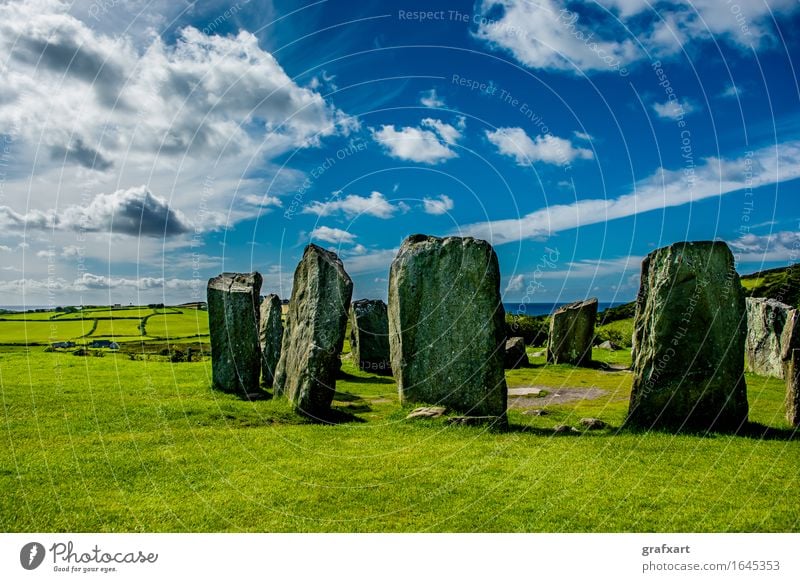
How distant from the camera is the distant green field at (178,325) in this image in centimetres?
4047

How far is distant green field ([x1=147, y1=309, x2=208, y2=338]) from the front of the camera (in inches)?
1593

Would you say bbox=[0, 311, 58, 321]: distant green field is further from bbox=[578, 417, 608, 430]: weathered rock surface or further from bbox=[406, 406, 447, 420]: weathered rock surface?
bbox=[578, 417, 608, 430]: weathered rock surface

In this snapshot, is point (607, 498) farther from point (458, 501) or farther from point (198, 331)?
point (198, 331)

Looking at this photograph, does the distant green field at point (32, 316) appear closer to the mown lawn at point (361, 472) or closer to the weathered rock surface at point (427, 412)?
the mown lawn at point (361, 472)

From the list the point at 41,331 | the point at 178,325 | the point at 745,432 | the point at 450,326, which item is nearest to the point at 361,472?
the point at 450,326

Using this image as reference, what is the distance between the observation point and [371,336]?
28.1 metres

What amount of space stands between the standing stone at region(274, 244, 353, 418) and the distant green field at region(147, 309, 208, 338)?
79.7ft

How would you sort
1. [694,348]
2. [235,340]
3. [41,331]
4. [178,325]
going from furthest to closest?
[178,325] → [41,331] → [235,340] → [694,348]

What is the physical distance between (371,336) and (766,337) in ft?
54.2

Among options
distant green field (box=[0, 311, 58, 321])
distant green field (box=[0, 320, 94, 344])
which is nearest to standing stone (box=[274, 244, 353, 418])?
distant green field (box=[0, 320, 94, 344])

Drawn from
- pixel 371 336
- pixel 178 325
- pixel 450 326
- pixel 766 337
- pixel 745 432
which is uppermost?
pixel 450 326

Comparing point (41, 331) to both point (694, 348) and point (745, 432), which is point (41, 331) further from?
point (745, 432)

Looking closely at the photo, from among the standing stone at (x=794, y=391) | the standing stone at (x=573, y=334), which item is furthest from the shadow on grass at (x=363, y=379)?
the standing stone at (x=794, y=391)

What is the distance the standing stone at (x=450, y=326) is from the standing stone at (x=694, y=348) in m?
3.53
